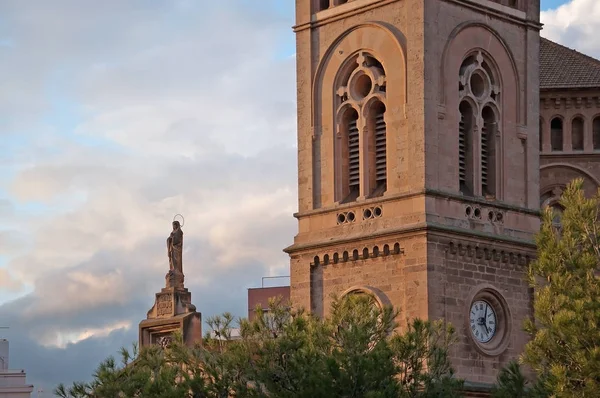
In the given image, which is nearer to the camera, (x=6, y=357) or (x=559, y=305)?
(x=559, y=305)

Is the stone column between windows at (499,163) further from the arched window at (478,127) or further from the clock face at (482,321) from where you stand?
the clock face at (482,321)

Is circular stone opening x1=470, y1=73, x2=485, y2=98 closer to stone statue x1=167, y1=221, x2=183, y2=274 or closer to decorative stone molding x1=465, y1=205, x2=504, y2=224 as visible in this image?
decorative stone molding x1=465, y1=205, x2=504, y2=224

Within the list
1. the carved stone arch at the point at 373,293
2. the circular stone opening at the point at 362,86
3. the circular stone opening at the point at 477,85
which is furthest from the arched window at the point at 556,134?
the carved stone arch at the point at 373,293

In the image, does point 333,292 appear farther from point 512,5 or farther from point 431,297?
point 512,5

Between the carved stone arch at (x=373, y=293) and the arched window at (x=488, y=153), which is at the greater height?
the arched window at (x=488, y=153)

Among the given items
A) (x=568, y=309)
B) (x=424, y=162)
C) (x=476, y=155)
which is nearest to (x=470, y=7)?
(x=476, y=155)

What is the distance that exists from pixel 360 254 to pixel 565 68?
14.5 metres

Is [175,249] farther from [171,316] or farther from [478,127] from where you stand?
[478,127]

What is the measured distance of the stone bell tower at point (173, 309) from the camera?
2707 inches

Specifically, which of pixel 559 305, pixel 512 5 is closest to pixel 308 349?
pixel 559 305

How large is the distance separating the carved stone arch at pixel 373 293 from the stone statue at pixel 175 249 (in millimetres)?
6757

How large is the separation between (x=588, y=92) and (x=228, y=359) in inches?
909

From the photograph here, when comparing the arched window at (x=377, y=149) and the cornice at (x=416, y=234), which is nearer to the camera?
the cornice at (x=416, y=234)

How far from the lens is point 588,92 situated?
74812 mm
